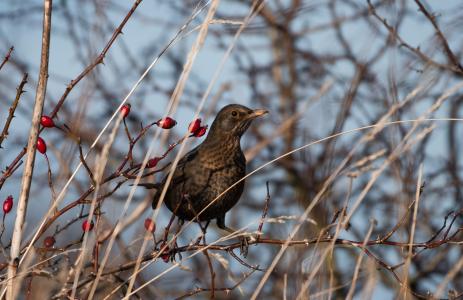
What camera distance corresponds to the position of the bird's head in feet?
13.8

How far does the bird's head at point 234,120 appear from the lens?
13.8 ft

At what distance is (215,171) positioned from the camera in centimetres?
396

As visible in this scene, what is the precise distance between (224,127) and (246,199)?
3.04 metres

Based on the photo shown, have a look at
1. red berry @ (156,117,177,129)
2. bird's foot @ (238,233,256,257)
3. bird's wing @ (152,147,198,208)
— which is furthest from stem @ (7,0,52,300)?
bird's wing @ (152,147,198,208)

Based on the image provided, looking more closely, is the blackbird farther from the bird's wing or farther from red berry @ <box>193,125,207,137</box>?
red berry @ <box>193,125,207,137</box>

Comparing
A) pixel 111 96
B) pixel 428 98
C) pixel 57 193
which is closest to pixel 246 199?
pixel 111 96

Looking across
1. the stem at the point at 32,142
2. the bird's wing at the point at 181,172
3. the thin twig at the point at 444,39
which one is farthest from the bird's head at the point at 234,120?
the stem at the point at 32,142

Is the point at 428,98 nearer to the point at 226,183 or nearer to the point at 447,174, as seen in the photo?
the point at 447,174

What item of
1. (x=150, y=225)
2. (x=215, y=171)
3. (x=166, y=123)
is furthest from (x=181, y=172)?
(x=166, y=123)

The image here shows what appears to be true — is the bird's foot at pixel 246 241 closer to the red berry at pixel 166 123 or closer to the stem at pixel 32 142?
the red berry at pixel 166 123

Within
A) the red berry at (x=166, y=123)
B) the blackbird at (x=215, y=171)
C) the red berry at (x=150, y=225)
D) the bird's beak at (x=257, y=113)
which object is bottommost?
the red berry at (x=150, y=225)

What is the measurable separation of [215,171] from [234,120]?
445mm

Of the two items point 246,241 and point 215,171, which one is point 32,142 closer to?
point 246,241

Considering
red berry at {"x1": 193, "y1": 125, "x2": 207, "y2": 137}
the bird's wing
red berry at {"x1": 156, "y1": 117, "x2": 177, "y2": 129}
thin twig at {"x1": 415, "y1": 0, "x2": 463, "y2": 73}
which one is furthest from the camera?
the bird's wing
